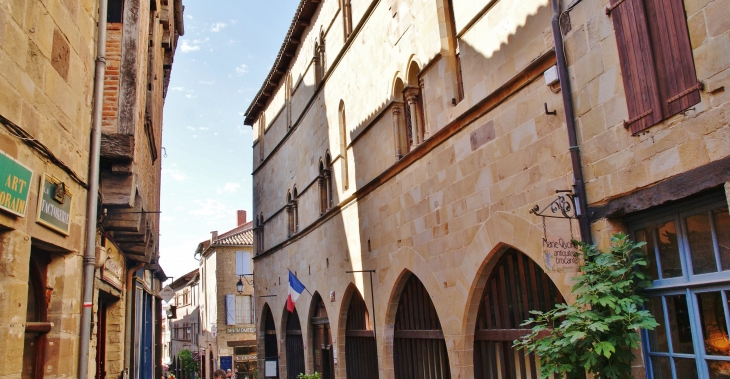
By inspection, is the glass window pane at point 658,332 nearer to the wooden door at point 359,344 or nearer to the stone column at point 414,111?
the stone column at point 414,111

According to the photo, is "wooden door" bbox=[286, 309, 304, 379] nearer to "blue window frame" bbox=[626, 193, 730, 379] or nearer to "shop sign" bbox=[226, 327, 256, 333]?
"blue window frame" bbox=[626, 193, 730, 379]

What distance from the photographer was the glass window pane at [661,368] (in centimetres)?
519

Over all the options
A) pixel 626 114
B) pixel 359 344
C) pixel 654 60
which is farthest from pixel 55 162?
pixel 359 344

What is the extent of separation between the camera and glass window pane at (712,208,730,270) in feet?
15.2

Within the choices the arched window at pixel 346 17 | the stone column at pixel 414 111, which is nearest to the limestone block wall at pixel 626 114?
the stone column at pixel 414 111

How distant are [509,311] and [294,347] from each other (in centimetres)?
1098

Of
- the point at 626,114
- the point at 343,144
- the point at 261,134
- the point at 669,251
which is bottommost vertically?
the point at 669,251

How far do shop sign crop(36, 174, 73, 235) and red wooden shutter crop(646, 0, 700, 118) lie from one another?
5.11 m

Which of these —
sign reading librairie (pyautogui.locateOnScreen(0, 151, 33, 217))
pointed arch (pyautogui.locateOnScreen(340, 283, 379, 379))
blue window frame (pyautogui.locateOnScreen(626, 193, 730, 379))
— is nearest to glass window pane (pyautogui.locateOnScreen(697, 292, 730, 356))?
blue window frame (pyautogui.locateOnScreen(626, 193, 730, 379))

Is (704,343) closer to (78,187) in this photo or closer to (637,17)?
(637,17)

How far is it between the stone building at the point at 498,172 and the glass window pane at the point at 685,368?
0.03 ft

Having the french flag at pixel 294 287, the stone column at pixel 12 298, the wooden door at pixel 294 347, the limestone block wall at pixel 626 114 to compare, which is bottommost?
the wooden door at pixel 294 347

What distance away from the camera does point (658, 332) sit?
5.30 metres

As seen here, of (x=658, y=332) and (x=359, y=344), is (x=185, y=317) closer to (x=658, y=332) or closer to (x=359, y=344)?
(x=359, y=344)
